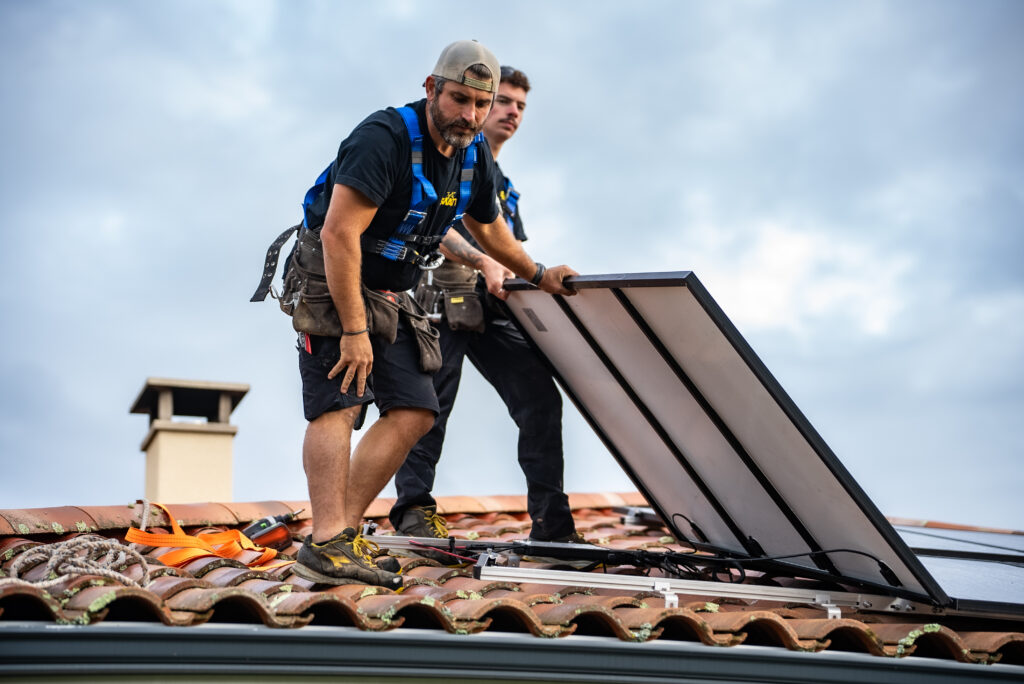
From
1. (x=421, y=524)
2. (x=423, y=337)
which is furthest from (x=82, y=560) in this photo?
(x=421, y=524)

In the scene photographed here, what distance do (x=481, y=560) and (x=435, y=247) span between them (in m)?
1.11

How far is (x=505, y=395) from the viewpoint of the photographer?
17.1 ft

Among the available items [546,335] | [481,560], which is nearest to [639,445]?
[546,335]

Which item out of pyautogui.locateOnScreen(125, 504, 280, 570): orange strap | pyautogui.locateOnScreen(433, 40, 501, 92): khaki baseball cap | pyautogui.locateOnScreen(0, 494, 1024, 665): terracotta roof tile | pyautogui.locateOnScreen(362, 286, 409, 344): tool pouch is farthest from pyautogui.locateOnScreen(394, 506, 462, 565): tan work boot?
pyautogui.locateOnScreen(433, 40, 501, 92): khaki baseball cap

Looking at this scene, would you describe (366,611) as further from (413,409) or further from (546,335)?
(546,335)

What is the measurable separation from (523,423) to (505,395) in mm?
174

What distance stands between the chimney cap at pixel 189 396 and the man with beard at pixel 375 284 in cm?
584

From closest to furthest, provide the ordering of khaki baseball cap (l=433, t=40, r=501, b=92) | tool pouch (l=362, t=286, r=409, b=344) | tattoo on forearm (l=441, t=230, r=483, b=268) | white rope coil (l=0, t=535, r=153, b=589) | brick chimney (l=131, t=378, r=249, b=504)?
white rope coil (l=0, t=535, r=153, b=589)
khaki baseball cap (l=433, t=40, r=501, b=92)
tool pouch (l=362, t=286, r=409, b=344)
tattoo on forearm (l=441, t=230, r=483, b=268)
brick chimney (l=131, t=378, r=249, b=504)

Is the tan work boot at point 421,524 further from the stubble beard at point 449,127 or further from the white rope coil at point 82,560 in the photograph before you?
the stubble beard at point 449,127

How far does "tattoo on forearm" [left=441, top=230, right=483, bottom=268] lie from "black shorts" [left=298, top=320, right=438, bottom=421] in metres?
0.96

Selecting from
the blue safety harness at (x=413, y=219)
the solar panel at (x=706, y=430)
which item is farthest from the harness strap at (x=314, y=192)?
the solar panel at (x=706, y=430)

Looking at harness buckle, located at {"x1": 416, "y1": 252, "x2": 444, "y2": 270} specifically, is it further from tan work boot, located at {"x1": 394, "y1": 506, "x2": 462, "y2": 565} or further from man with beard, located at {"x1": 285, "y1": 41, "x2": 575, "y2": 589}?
tan work boot, located at {"x1": 394, "y1": 506, "x2": 462, "y2": 565}

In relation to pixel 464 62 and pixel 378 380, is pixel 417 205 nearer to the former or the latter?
pixel 464 62

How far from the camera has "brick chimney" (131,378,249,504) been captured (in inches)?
364
